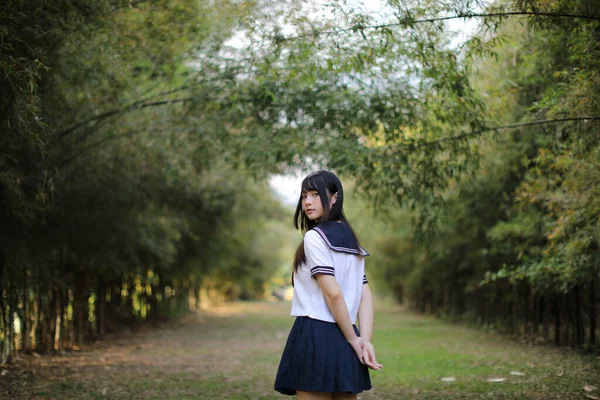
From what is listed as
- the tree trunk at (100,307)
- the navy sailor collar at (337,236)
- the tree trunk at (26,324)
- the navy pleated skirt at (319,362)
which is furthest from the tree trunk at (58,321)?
the navy sailor collar at (337,236)

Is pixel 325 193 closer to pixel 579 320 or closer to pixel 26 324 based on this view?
pixel 26 324

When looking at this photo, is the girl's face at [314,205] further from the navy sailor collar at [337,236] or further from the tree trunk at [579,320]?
the tree trunk at [579,320]

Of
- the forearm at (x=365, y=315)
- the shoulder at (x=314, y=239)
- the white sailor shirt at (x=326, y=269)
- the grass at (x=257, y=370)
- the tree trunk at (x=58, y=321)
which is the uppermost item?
the shoulder at (x=314, y=239)

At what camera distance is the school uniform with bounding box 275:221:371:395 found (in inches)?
94.1

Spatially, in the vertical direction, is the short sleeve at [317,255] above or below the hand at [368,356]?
above

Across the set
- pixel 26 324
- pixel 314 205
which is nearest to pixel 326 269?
pixel 314 205

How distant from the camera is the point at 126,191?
24.4 feet

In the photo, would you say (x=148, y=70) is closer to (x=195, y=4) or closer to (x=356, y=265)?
(x=195, y=4)

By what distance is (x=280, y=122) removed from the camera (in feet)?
21.9

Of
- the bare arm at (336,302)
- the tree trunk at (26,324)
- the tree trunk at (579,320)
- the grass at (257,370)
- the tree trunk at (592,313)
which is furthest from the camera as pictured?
the tree trunk at (579,320)

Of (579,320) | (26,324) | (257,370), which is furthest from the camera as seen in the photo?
(579,320)

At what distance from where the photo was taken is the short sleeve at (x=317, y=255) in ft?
7.80

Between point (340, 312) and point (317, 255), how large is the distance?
240mm

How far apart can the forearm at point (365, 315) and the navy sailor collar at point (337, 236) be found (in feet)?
0.75
